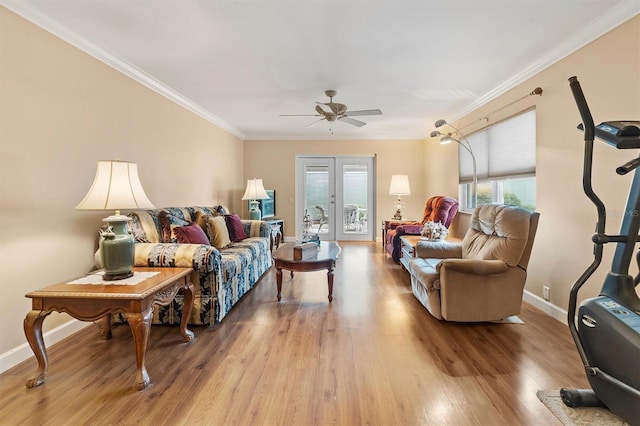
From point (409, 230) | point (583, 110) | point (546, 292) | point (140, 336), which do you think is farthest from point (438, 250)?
point (140, 336)

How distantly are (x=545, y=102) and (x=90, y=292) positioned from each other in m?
4.17

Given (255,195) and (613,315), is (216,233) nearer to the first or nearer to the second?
(255,195)

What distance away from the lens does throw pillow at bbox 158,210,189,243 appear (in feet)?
10.3

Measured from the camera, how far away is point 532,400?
1718mm

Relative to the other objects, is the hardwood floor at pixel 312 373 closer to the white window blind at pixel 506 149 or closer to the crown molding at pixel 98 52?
the white window blind at pixel 506 149

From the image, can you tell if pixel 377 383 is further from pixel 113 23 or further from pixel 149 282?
pixel 113 23

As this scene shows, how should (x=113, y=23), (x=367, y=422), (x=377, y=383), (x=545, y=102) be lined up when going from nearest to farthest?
(x=367, y=422) → (x=377, y=383) → (x=113, y=23) → (x=545, y=102)

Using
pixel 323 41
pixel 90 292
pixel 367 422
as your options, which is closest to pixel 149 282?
pixel 90 292

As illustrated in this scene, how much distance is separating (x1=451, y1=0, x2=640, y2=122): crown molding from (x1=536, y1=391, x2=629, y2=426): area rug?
2626mm

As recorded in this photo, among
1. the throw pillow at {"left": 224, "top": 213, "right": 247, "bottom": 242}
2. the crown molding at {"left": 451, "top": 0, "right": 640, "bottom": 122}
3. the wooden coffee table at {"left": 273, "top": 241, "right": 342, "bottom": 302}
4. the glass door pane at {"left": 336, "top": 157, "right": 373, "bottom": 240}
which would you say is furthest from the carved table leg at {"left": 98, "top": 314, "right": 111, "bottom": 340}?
the glass door pane at {"left": 336, "top": 157, "right": 373, "bottom": 240}

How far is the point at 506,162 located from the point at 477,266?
78.2 inches

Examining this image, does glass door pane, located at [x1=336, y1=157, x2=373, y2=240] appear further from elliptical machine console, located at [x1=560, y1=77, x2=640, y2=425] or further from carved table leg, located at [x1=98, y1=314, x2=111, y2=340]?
elliptical machine console, located at [x1=560, y1=77, x2=640, y2=425]

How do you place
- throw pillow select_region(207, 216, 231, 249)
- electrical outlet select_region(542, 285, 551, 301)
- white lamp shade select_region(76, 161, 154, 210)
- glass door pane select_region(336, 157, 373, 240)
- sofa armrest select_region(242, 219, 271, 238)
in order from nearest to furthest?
white lamp shade select_region(76, 161, 154, 210)
electrical outlet select_region(542, 285, 551, 301)
throw pillow select_region(207, 216, 231, 249)
sofa armrest select_region(242, 219, 271, 238)
glass door pane select_region(336, 157, 373, 240)

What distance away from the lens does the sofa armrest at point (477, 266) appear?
2.59 metres
